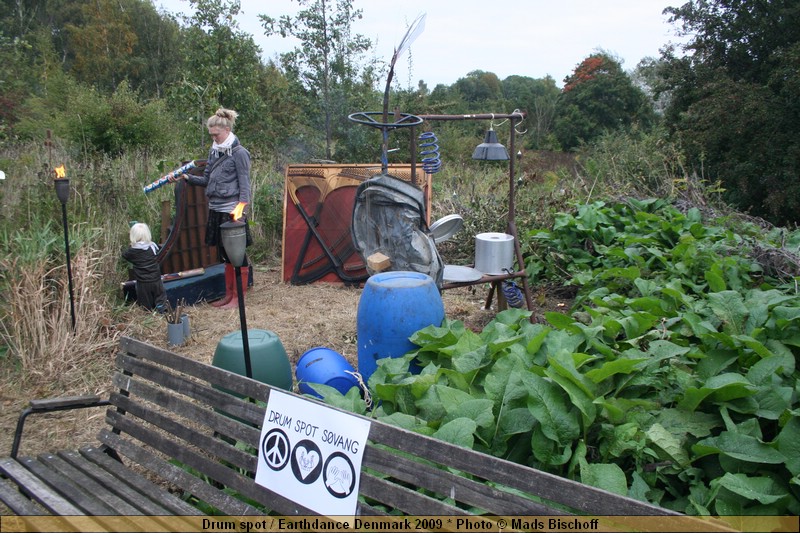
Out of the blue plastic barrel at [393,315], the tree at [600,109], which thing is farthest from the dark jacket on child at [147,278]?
the tree at [600,109]

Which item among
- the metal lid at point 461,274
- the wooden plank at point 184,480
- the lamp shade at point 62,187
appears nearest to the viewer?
the wooden plank at point 184,480

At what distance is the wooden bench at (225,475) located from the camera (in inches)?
68.9

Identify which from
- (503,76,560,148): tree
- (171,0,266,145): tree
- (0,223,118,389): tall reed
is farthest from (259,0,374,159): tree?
(503,76,560,148): tree

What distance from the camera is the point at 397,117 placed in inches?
182

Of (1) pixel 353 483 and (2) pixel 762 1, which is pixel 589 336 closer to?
(1) pixel 353 483

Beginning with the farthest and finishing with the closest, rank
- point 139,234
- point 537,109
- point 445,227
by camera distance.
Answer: point 537,109 < point 139,234 < point 445,227

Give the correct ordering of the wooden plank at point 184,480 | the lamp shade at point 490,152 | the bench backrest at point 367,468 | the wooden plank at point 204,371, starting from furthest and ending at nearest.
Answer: the lamp shade at point 490,152
the wooden plank at point 204,371
the wooden plank at point 184,480
the bench backrest at point 367,468

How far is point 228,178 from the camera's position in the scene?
5.52m

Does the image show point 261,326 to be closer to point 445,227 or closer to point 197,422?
point 445,227

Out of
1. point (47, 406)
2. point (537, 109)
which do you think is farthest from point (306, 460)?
point (537, 109)

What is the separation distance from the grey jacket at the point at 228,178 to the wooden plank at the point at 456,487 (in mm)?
3914

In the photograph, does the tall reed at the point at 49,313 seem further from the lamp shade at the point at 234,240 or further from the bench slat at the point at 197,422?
the lamp shade at the point at 234,240

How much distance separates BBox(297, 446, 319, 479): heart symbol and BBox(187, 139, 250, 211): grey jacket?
3.66 meters

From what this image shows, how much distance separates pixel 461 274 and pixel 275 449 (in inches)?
118
